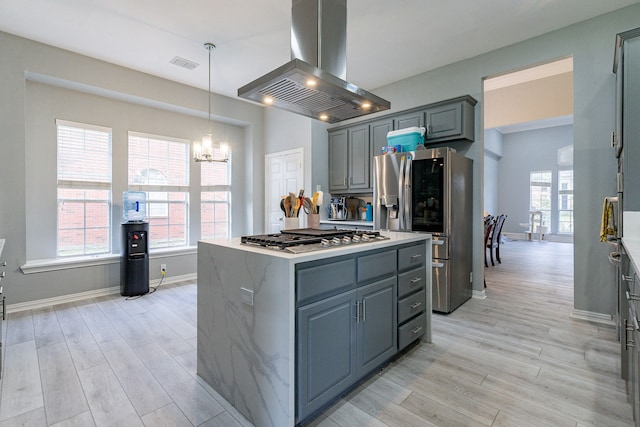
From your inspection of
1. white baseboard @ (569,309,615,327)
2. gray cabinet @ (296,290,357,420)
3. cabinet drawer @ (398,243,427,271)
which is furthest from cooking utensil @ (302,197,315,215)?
white baseboard @ (569,309,615,327)

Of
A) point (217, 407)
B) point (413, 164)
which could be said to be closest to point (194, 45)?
point (413, 164)

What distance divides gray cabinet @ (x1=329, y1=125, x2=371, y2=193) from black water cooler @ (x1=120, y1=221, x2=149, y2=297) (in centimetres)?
299

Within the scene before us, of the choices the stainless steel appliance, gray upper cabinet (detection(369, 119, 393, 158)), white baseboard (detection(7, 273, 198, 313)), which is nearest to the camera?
the stainless steel appliance

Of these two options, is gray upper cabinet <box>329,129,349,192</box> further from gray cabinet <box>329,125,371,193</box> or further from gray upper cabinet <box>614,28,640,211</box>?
gray upper cabinet <box>614,28,640,211</box>

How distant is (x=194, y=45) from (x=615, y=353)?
518cm

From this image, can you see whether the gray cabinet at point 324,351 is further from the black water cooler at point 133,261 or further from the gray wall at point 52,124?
the gray wall at point 52,124

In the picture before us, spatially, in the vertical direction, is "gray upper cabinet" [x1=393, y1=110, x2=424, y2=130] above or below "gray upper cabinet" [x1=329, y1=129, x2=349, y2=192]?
above

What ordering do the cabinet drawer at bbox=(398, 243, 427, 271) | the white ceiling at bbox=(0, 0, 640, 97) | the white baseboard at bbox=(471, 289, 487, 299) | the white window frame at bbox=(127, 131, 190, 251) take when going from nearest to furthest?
1. the cabinet drawer at bbox=(398, 243, 427, 271)
2. the white ceiling at bbox=(0, 0, 640, 97)
3. the white baseboard at bbox=(471, 289, 487, 299)
4. the white window frame at bbox=(127, 131, 190, 251)

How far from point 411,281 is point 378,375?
737 millimetres

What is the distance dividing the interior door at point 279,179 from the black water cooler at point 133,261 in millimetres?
2099

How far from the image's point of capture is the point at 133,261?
4098 mm

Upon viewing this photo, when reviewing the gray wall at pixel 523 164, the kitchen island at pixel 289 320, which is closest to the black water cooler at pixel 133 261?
the kitchen island at pixel 289 320

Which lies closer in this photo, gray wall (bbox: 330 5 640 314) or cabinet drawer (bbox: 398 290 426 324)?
cabinet drawer (bbox: 398 290 426 324)

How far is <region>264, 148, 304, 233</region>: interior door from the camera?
5.35 metres
